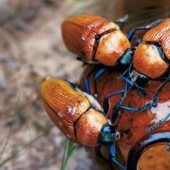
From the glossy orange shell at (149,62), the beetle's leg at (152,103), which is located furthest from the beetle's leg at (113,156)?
the glossy orange shell at (149,62)

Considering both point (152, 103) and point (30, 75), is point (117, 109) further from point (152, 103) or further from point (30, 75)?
point (30, 75)

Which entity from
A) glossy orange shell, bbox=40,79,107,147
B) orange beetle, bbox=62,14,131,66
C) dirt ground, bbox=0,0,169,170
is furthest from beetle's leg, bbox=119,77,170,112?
dirt ground, bbox=0,0,169,170

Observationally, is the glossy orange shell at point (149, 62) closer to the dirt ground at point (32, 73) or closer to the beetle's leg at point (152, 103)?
the beetle's leg at point (152, 103)

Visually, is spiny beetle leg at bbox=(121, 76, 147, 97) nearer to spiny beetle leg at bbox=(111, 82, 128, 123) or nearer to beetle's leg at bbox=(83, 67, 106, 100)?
spiny beetle leg at bbox=(111, 82, 128, 123)

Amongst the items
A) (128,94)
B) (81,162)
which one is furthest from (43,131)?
(128,94)

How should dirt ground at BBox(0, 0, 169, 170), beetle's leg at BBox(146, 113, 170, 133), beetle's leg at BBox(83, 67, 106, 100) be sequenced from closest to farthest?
beetle's leg at BBox(146, 113, 170, 133), beetle's leg at BBox(83, 67, 106, 100), dirt ground at BBox(0, 0, 169, 170)
